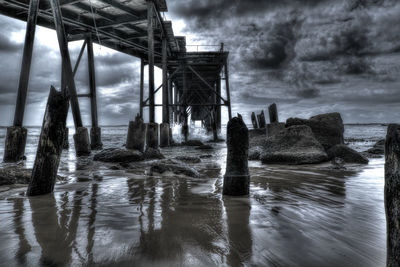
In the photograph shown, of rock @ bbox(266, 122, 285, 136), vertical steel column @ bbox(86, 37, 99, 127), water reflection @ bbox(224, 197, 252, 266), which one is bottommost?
Answer: water reflection @ bbox(224, 197, 252, 266)

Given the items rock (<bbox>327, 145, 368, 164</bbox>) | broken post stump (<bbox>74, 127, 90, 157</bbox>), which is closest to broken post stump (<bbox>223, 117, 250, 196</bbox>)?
rock (<bbox>327, 145, 368, 164</bbox>)

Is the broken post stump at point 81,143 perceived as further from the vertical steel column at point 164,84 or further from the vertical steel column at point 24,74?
the vertical steel column at point 164,84

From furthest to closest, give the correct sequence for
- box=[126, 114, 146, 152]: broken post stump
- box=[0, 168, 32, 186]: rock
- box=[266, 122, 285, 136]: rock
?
box=[266, 122, 285, 136]: rock
box=[126, 114, 146, 152]: broken post stump
box=[0, 168, 32, 186]: rock

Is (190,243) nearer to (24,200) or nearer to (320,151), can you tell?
(24,200)

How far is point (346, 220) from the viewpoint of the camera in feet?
5.79

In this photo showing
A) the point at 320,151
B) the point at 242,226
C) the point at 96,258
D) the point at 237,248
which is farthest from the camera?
the point at 320,151

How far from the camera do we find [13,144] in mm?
5133

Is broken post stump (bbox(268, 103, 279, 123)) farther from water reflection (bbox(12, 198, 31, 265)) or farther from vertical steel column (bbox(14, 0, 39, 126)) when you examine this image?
water reflection (bbox(12, 198, 31, 265))

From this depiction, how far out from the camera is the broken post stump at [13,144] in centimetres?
507

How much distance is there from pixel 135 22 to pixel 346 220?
9.72 meters

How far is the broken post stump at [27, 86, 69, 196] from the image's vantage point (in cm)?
245

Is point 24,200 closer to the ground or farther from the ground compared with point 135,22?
closer to the ground

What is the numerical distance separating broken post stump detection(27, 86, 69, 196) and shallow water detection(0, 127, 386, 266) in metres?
0.14

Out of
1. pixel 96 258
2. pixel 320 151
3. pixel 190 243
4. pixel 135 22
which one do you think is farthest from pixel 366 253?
pixel 135 22
